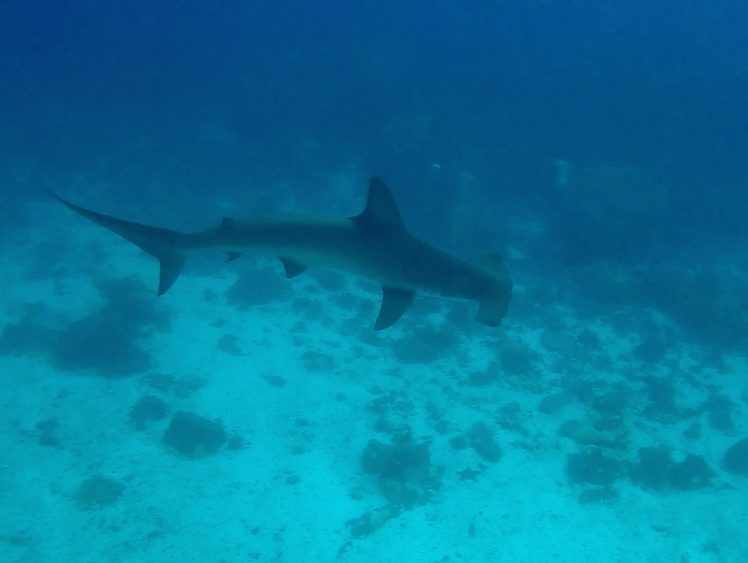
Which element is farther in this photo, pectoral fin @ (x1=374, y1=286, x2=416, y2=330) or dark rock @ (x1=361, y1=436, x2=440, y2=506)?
dark rock @ (x1=361, y1=436, x2=440, y2=506)

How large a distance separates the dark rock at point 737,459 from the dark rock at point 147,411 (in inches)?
580

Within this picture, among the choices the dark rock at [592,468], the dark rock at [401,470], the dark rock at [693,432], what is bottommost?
the dark rock at [401,470]

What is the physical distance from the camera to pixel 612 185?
24250 millimetres

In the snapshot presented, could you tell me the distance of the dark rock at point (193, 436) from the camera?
476 inches

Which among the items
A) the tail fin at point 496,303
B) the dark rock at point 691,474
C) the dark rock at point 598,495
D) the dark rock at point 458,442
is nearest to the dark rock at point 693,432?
the dark rock at point 691,474

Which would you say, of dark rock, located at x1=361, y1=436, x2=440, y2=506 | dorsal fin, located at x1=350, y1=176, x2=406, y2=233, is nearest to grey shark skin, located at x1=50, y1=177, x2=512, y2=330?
dorsal fin, located at x1=350, y1=176, x2=406, y2=233

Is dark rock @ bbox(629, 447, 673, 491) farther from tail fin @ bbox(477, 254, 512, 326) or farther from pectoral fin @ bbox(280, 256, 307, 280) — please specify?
pectoral fin @ bbox(280, 256, 307, 280)

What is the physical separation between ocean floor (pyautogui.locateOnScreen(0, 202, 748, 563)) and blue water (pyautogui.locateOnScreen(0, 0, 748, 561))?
70 millimetres

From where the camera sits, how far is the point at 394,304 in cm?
634

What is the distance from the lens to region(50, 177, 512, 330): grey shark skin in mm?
6004

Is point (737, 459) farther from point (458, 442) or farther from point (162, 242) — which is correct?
point (162, 242)

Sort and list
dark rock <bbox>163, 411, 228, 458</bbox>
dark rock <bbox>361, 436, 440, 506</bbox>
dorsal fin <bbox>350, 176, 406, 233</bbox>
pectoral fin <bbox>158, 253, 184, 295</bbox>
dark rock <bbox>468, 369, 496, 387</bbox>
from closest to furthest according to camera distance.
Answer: dorsal fin <bbox>350, 176, 406, 233</bbox>, pectoral fin <bbox>158, 253, 184, 295</bbox>, dark rock <bbox>361, 436, 440, 506</bbox>, dark rock <bbox>163, 411, 228, 458</bbox>, dark rock <bbox>468, 369, 496, 387</bbox>

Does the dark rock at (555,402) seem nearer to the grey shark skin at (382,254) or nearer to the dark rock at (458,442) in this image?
the dark rock at (458,442)

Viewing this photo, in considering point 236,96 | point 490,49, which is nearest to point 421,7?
point 490,49
